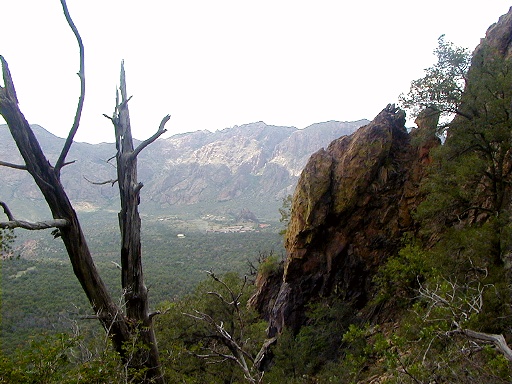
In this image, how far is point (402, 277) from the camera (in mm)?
12203

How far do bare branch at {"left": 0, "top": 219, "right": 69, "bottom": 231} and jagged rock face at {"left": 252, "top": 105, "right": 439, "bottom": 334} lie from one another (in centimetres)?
1392

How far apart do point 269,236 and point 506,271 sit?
66126 millimetres

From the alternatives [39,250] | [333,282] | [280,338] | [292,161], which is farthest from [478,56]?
[292,161]

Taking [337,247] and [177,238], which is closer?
[337,247]

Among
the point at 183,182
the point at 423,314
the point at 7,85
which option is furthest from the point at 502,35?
the point at 183,182

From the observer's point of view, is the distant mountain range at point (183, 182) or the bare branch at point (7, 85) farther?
the distant mountain range at point (183, 182)

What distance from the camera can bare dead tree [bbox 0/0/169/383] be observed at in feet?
11.2

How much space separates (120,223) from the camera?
430cm

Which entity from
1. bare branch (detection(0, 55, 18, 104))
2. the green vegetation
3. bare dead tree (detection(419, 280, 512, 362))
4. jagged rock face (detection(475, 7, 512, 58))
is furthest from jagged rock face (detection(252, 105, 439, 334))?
bare branch (detection(0, 55, 18, 104))

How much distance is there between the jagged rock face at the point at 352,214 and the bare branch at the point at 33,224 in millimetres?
13920

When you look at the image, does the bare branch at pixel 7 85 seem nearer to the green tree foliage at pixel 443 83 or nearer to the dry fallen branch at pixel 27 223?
the dry fallen branch at pixel 27 223

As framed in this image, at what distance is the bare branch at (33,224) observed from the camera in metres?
3.03

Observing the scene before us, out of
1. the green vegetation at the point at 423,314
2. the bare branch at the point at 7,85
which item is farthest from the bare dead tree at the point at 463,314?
the bare branch at the point at 7,85

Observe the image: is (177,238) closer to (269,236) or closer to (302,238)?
(269,236)
